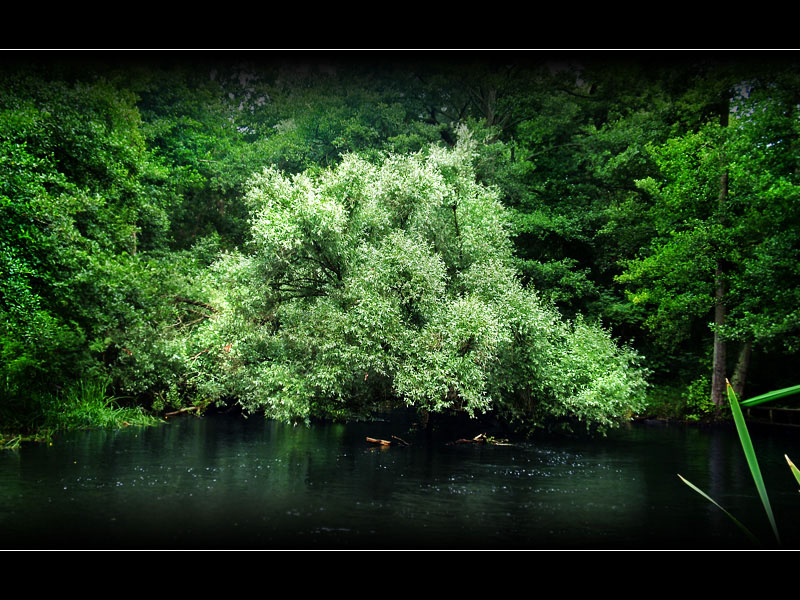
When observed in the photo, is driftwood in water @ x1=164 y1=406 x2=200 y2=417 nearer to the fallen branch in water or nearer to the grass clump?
the fallen branch in water

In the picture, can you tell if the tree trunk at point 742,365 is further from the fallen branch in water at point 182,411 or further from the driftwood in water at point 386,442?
the fallen branch in water at point 182,411

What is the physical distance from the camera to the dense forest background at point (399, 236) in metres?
6.97

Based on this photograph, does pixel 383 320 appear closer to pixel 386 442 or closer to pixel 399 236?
pixel 399 236

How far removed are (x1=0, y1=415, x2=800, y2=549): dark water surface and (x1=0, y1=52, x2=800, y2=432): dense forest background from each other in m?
0.82

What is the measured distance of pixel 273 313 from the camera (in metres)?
11.6

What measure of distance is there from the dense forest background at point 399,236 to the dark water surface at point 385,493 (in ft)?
2.70

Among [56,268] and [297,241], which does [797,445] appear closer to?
[297,241]

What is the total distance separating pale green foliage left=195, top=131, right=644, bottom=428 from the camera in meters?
10.7

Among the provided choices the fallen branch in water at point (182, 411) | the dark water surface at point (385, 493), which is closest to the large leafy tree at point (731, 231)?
the dark water surface at point (385, 493)

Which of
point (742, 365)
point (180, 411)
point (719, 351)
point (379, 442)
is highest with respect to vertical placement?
point (719, 351)

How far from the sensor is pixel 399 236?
11297mm

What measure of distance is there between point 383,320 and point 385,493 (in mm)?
3585

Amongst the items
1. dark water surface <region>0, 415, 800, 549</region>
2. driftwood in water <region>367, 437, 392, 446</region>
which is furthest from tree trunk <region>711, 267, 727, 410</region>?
driftwood in water <region>367, 437, 392, 446</region>

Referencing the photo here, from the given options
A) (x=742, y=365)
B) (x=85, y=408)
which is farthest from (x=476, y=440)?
(x=85, y=408)
